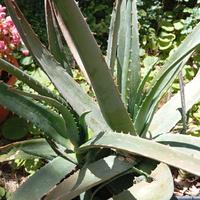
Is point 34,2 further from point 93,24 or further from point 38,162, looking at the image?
point 38,162

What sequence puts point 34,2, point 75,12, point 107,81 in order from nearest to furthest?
point 75,12 < point 107,81 < point 34,2

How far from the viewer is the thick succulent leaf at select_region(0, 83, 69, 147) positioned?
160 cm

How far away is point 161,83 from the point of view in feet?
5.49

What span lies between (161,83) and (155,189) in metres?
0.38

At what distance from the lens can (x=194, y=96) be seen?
1818mm

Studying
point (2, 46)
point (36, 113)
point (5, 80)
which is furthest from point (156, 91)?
point (5, 80)

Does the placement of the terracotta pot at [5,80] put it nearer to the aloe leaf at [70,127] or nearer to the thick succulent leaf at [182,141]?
the aloe leaf at [70,127]

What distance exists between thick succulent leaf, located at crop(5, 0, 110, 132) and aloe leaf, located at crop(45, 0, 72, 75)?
0.14 m

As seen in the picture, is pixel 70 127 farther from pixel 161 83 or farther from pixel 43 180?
pixel 161 83

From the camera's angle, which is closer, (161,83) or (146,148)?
(146,148)

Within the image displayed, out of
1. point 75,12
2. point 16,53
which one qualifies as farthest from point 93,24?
point 75,12

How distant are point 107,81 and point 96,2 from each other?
5.52 feet

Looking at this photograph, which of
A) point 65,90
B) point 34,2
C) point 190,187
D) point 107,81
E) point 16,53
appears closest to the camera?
point 107,81

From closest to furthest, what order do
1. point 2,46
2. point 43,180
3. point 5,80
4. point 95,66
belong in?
point 95,66 → point 43,180 → point 2,46 → point 5,80
